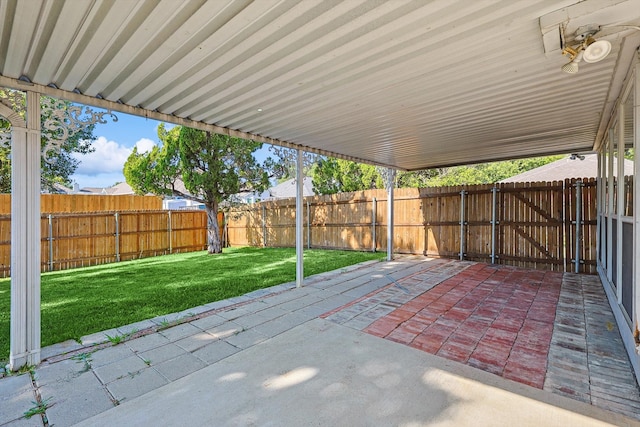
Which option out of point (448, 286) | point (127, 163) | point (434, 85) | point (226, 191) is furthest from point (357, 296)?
point (127, 163)

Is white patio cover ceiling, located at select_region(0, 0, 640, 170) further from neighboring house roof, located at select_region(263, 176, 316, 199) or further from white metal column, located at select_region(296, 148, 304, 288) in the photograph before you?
neighboring house roof, located at select_region(263, 176, 316, 199)

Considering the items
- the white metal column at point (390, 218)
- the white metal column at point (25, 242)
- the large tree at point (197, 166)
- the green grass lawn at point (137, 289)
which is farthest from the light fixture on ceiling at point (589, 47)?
the large tree at point (197, 166)

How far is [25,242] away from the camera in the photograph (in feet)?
7.61

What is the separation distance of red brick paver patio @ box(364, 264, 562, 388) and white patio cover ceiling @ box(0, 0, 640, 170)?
2324 millimetres

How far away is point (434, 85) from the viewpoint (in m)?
2.69

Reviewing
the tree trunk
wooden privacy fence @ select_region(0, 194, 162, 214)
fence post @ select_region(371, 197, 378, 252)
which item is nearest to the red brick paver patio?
fence post @ select_region(371, 197, 378, 252)

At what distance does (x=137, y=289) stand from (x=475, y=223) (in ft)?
22.9

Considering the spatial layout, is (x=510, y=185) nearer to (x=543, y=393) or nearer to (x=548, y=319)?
(x=548, y=319)

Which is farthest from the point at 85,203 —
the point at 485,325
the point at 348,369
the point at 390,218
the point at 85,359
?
the point at 485,325

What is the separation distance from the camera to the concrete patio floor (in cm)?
175

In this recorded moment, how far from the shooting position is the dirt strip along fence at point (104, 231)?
23.0ft

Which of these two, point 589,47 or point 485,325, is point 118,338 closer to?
point 485,325

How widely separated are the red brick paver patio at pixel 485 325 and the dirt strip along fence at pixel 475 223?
59.2 inches

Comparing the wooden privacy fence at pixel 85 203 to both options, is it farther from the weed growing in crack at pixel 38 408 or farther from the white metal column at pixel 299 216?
the weed growing in crack at pixel 38 408
